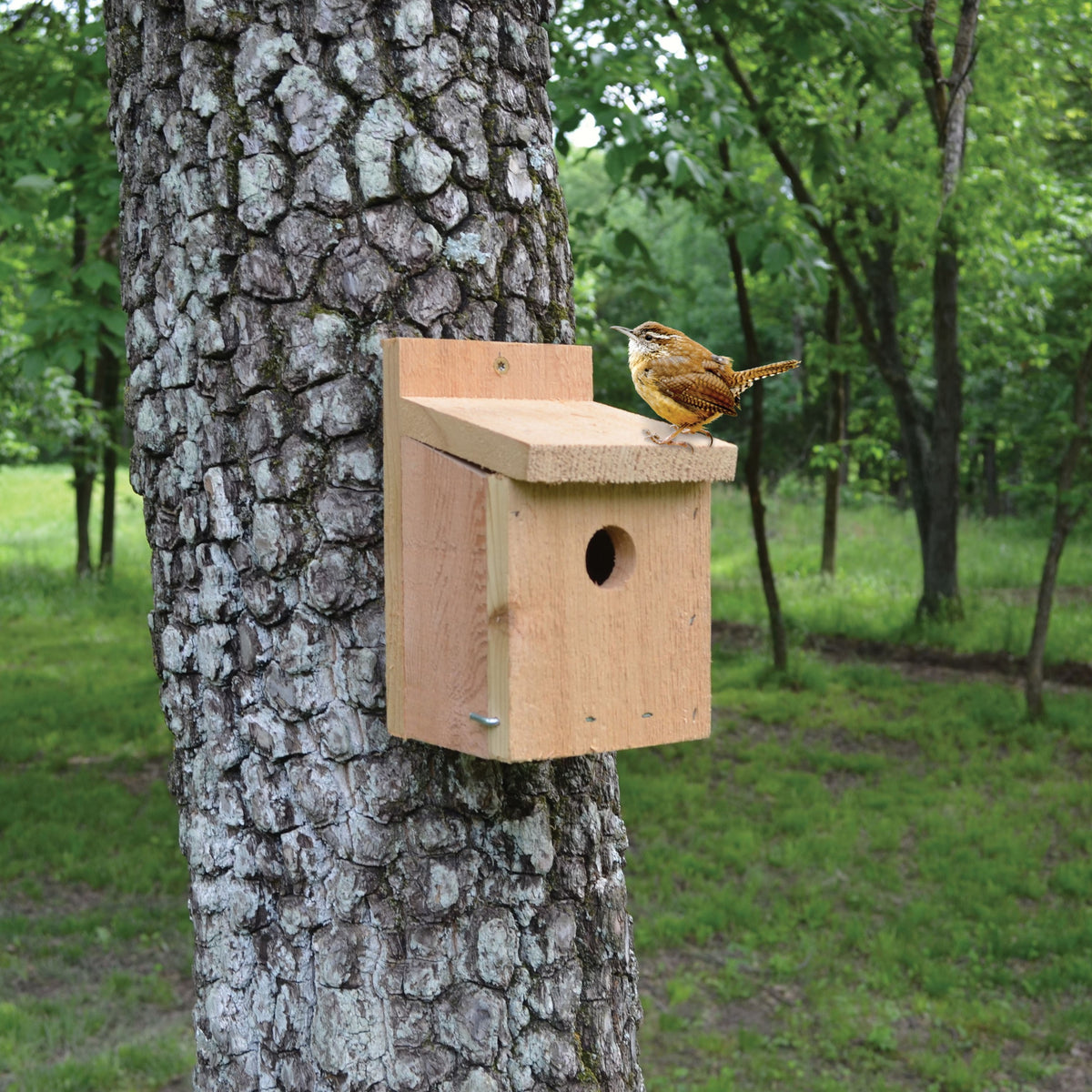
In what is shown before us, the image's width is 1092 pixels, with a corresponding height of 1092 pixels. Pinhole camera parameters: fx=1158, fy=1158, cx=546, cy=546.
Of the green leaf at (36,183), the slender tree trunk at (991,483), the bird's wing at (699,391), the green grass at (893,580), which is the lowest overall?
the green grass at (893,580)

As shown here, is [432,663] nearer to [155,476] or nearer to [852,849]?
[155,476]

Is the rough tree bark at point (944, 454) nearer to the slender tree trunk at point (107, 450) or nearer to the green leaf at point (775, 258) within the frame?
the green leaf at point (775, 258)

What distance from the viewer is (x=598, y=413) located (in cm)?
195

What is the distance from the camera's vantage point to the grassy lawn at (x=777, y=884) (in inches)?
170

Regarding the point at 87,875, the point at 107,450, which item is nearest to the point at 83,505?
the point at 107,450

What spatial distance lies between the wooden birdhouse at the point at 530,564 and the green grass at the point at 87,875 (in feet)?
10.00

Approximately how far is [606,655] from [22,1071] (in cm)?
336

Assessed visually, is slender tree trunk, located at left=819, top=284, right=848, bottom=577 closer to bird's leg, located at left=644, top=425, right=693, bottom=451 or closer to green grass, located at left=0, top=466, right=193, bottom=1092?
green grass, located at left=0, top=466, right=193, bottom=1092

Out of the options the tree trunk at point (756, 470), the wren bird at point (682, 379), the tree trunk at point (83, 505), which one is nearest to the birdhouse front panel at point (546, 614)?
the wren bird at point (682, 379)

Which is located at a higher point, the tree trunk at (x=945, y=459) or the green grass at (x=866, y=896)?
the tree trunk at (x=945, y=459)

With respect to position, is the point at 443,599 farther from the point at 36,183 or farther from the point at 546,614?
the point at 36,183

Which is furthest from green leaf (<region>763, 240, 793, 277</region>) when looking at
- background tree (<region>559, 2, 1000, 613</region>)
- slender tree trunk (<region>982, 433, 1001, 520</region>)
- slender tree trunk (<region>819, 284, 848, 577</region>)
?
slender tree trunk (<region>982, 433, 1001, 520</region>)

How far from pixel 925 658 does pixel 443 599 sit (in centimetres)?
940

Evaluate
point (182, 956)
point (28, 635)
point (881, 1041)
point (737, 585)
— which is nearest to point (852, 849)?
point (881, 1041)
